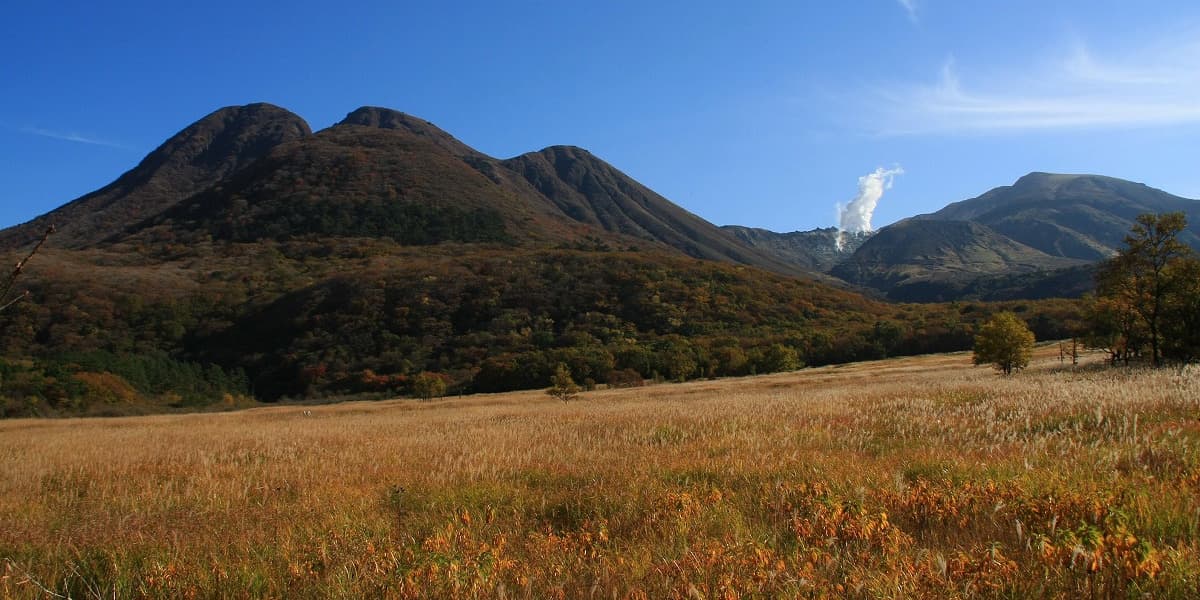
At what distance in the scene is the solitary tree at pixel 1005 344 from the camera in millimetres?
33625

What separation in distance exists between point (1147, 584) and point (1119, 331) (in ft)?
109

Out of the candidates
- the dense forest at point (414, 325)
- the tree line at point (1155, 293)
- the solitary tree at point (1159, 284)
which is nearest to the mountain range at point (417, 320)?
the dense forest at point (414, 325)

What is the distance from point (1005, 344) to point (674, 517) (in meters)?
35.9

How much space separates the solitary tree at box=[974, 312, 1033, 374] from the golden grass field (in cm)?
2840

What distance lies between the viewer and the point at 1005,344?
110ft

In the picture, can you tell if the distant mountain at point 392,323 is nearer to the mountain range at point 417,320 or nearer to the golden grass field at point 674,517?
the mountain range at point 417,320

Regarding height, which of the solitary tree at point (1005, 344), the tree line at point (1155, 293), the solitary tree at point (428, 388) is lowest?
the solitary tree at point (428, 388)

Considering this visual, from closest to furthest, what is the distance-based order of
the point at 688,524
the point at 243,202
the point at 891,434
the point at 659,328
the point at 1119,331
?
the point at 688,524
the point at 891,434
the point at 1119,331
the point at 659,328
the point at 243,202

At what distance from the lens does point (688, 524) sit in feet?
14.3

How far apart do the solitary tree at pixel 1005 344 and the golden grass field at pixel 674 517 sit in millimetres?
28405

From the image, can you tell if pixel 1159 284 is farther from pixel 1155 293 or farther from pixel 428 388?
pixel 428 388

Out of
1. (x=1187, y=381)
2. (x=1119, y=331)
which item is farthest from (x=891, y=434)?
(x=1119, y=331)

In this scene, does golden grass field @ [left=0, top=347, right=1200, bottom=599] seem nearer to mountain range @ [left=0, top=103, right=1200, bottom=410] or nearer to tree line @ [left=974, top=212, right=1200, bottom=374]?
tree line @ [left=974, top=212, right=1200, bottom=374]

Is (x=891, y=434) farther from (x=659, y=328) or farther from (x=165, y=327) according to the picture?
(x=165, y=327)
